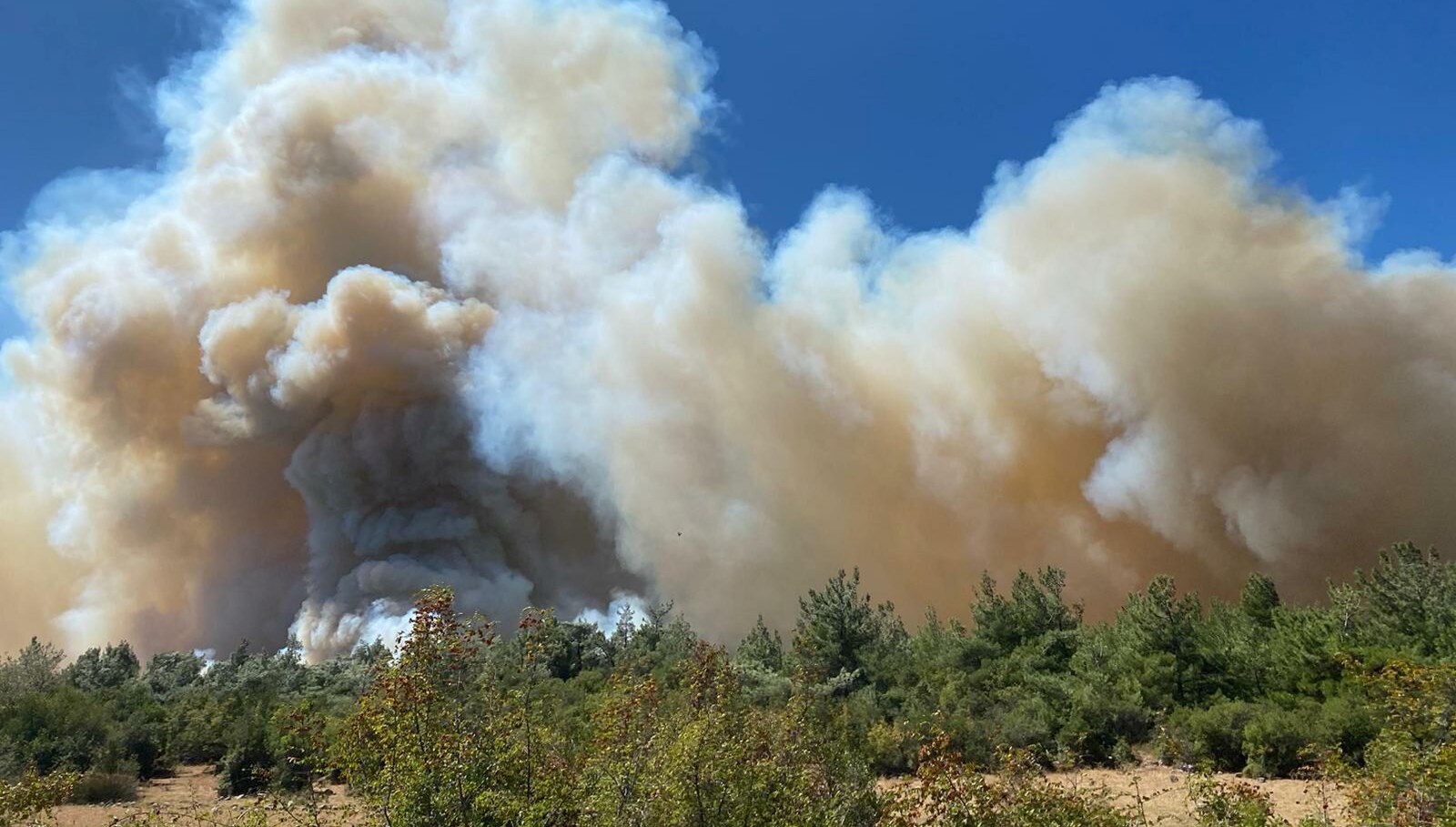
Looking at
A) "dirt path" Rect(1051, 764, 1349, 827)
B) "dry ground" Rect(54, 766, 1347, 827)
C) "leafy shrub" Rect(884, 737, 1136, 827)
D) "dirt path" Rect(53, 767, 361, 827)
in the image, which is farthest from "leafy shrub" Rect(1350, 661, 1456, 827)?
"dirt path" Rect(53, 767, 361, 827)

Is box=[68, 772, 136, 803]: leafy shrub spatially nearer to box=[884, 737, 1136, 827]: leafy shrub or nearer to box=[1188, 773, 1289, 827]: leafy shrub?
box=[884, 737, 1136, 827]: leafy shrub

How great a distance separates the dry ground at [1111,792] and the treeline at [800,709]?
1.70ft

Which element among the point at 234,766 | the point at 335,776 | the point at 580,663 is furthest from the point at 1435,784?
the point at 580,663

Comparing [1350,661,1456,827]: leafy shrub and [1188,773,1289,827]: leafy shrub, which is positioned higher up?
[1350,661,1456,827]: leafy shrub

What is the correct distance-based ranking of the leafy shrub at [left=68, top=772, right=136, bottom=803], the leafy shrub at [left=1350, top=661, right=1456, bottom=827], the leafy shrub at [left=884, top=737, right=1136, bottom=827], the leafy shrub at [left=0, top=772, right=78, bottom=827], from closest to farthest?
the leafy shrub at [left=1350, top=661, right=1456, bottom=827] → the leafy shrub at [left=884, top=737, right=1136, bottom=827] → the leafy shrub at [left=0, top=772, right=78, bottom=827] → the leafy shrub at [left=68, top=772, right=136, bottom=803]

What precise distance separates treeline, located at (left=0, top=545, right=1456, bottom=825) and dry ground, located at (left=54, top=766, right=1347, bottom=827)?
1.70 feet

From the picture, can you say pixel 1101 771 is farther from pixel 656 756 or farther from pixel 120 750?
pixel 120 750

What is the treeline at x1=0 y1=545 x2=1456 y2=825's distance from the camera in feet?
18.0

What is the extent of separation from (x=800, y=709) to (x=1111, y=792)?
20.4 ft

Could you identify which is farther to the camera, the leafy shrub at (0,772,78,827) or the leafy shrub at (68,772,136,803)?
the leafy shrub at (68,772,136,803)

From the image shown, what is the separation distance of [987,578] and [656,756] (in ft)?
63.7

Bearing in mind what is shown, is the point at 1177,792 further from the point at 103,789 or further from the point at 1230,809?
the point at 103,789

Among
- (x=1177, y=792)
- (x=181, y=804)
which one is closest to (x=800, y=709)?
(x=1177, y=792)

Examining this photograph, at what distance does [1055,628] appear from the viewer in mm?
21969
